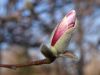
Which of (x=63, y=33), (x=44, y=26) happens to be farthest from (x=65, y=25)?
(x=44, y=26)

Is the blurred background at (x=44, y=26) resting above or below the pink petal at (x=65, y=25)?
below

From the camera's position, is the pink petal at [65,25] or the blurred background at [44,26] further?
the blurred background at [44,26]

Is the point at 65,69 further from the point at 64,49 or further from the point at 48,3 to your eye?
the point at 64,49

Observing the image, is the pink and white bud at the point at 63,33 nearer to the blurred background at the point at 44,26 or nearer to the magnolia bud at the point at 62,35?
the magnolia bud at the point at 62,35

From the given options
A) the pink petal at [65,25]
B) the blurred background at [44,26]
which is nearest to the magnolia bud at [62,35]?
the pink petal at [65,25]

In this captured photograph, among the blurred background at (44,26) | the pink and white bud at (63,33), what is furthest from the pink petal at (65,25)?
→ the blurred background at (44,26)

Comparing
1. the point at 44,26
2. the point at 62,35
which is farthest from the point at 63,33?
the point at 44,26

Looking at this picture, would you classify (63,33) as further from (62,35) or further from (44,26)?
(44,26)

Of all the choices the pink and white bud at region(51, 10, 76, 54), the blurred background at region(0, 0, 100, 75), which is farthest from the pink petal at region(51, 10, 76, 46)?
the blurred background at region(0, 0, 100, 75)

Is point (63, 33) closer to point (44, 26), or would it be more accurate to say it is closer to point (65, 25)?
point (65, 25)

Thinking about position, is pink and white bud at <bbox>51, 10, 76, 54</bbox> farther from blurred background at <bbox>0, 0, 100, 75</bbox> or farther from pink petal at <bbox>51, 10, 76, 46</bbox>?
blurred background at <bbox>0, 0, 100, 75</bbox>

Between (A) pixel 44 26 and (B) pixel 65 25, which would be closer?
(B) pixel 65 25

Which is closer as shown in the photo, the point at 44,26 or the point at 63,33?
the point at 63,33

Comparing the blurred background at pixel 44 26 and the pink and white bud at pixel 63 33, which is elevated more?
the pink and white bud at pixel 63 33
